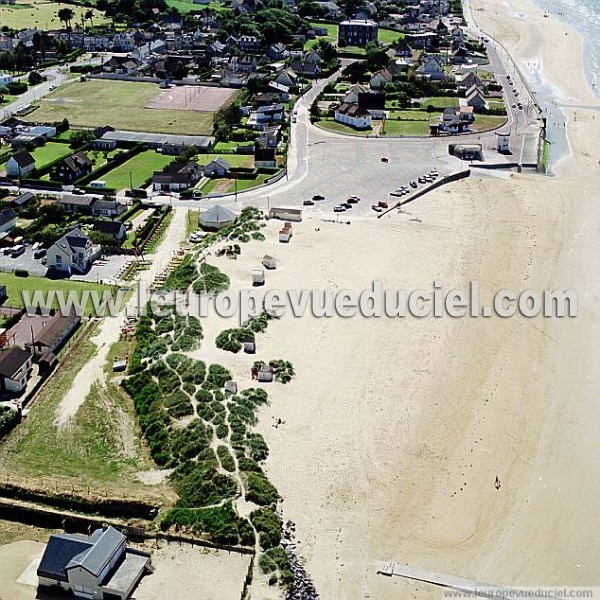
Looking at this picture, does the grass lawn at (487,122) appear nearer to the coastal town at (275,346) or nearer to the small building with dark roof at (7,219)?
the coastal town at (275,346)

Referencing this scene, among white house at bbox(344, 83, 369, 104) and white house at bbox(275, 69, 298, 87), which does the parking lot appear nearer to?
white house at bbox(344, 83, 369, 104)

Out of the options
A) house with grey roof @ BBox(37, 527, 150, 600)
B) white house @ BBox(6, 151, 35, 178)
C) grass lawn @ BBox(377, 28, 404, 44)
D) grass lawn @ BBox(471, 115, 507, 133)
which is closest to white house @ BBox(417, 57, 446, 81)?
grass lawn @ BBox(471, 115, 507, 133)

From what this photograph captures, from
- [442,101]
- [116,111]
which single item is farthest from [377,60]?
[116,111]

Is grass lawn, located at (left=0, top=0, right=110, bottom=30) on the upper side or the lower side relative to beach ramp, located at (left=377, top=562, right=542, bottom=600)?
lower

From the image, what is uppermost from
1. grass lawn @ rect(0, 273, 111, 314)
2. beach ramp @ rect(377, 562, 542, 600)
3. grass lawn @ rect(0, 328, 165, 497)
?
beach ramp @ rect(377, 562, 542, 600)

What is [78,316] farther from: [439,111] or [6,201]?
[439,111]

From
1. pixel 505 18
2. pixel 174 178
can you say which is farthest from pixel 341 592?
pixel 505 18

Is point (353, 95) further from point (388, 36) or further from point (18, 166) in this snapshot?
point (388, 36)

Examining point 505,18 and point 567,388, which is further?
point 505,18
